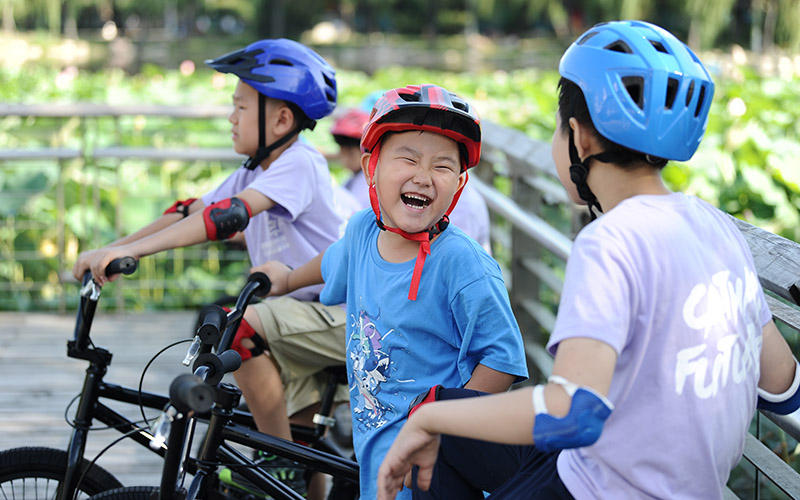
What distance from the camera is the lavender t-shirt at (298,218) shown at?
287 centimetres

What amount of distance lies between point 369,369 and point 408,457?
62cm

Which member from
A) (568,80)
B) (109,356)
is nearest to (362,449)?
(109,356)

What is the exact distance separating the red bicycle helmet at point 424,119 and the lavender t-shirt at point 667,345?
639 millimetres

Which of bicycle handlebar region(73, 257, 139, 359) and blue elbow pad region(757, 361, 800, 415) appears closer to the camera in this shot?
blue elbow pad region(757, 361, 800, 415)

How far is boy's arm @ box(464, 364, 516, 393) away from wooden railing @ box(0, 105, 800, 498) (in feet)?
1.78

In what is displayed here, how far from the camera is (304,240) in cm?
296

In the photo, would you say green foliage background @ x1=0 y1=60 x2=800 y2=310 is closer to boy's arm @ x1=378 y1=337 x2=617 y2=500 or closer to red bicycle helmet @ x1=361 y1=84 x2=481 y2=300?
red bicycle helmet @ x1=361 y1=84 x2=481 y2=300

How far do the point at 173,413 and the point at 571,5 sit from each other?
168 feet

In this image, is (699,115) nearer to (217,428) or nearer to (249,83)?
(217,428)

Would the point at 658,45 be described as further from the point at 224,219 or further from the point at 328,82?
the point at 328,82

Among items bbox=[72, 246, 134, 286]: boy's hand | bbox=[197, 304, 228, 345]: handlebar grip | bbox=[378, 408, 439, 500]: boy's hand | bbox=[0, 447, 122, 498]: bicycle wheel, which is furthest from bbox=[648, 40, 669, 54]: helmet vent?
bbox=[0, 447, 122, 498]: bicycle wheel

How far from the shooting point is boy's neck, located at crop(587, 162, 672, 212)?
5.18ft

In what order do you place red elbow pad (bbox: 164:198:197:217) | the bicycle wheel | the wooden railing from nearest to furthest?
the wooden railing < the bicycle wheel < red elbow pad (bbox: 164:198:197:217)

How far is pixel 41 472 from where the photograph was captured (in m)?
2.42
